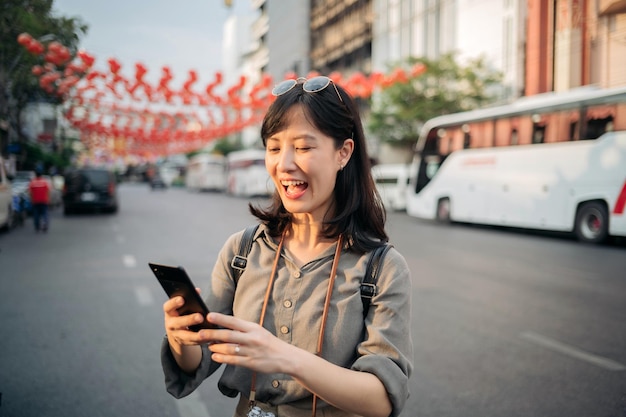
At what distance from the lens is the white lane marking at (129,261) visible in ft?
32.4

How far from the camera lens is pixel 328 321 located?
5.27ft

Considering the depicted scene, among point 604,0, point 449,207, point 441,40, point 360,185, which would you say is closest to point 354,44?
point 441,40

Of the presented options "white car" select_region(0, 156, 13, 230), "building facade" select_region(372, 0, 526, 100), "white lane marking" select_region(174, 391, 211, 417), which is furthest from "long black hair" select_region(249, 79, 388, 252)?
"building facade" select_region(372, 0, 526, 100)

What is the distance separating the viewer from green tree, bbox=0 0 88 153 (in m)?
6.61

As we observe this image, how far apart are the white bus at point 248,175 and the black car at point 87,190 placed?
1662cm

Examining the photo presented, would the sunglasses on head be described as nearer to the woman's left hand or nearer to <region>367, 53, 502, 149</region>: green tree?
the woman's left hand

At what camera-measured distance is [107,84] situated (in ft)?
60.6

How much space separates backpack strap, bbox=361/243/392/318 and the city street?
7.83 feet

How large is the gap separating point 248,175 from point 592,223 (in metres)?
30.0

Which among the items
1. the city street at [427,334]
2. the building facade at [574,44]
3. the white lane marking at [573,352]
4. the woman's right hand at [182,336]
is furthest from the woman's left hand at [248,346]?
the building facade at [574,44]

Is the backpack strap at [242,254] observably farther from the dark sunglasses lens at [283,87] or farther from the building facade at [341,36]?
the building facade at [341,36]

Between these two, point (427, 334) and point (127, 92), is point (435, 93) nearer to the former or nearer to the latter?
point (127, 92)

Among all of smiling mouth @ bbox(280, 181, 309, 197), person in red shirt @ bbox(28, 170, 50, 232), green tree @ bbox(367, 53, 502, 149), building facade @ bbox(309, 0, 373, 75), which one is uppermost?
building facade @ bbox(309, 0, 373, 75)

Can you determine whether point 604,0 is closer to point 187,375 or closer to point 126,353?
point 126,353
